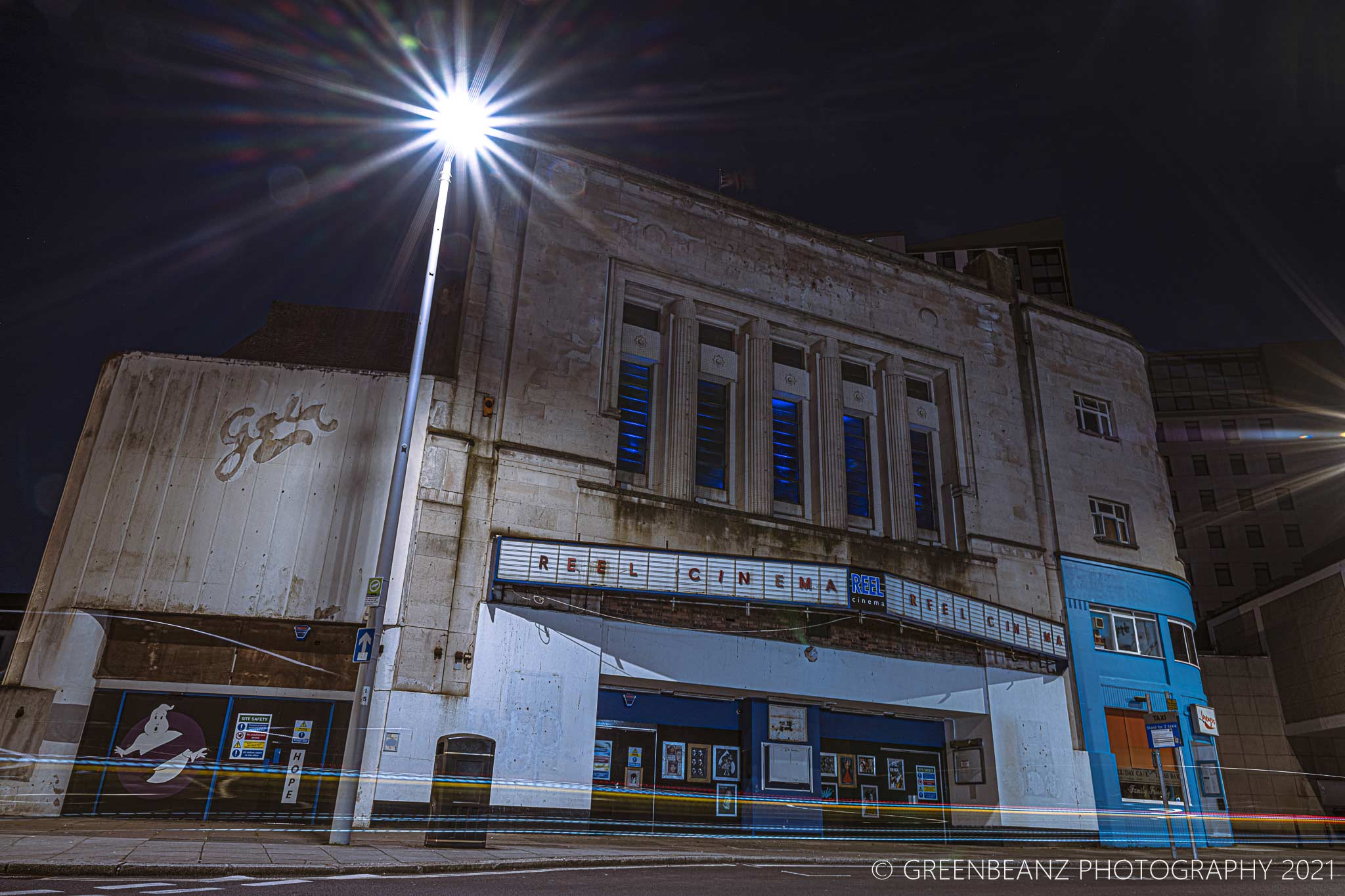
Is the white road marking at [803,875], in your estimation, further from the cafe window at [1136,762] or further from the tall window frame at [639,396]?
the cafe window at [1136,762]

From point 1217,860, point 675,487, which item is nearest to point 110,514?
point 675,487

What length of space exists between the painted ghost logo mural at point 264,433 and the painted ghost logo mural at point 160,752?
5.21m

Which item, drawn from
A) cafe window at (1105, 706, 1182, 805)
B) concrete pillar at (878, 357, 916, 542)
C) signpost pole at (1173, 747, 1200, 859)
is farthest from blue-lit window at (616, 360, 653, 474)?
cafe window at (1105, 706, 1182, 805)

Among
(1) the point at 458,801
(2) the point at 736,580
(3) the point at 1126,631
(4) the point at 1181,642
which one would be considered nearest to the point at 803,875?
(1) the point at 458,801

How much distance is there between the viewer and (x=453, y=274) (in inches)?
1062

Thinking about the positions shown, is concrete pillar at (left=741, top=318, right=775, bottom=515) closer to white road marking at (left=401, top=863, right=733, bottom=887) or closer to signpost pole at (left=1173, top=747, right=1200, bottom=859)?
signpost pole at (left=1173, top=747, right=1200, bottom=859)

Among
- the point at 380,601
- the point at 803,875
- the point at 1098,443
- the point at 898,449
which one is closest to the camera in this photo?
the point at 803,875

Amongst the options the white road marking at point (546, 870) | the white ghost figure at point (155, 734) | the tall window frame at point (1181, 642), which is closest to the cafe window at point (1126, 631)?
the tall window frame at point (1181, 642)

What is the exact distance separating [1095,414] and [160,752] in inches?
A: 1189

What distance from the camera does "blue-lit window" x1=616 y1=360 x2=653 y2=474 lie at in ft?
77.2

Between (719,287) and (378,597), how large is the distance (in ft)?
50.4

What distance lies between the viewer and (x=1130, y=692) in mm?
27219

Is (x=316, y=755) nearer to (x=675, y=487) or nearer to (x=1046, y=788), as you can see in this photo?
(x=675, y=487)

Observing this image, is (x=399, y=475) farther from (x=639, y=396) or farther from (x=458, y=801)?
(x=639, y=396)
